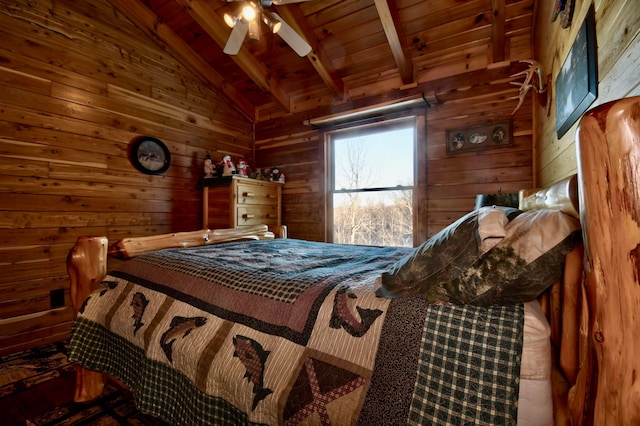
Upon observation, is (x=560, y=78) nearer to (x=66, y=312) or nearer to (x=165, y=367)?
(x=165, y=367)

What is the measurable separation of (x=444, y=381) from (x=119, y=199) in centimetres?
335

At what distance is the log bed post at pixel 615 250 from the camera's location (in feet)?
1.48

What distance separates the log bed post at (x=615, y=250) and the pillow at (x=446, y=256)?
0.25 meters

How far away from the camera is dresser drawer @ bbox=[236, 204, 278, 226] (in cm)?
342

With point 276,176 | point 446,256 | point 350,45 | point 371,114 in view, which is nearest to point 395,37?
point 350,45

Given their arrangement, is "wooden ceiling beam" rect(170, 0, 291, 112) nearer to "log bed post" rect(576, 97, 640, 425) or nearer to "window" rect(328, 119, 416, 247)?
"window" rect(328, 119, 416, 247)

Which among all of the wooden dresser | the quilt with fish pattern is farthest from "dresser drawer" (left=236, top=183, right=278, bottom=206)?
the quilt with fish pattern

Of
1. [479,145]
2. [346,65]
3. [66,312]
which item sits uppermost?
[346,65]

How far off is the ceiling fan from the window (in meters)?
1.54

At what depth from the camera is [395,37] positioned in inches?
106

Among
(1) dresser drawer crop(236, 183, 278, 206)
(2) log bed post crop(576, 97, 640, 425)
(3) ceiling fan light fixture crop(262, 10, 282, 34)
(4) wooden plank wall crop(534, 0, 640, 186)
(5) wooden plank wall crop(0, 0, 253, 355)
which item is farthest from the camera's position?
(1) dresser drawer crop(236, 183, 278, 206)

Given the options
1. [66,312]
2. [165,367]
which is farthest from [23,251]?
[165,367]

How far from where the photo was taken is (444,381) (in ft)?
2.26

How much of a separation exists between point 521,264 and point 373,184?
114 inches
